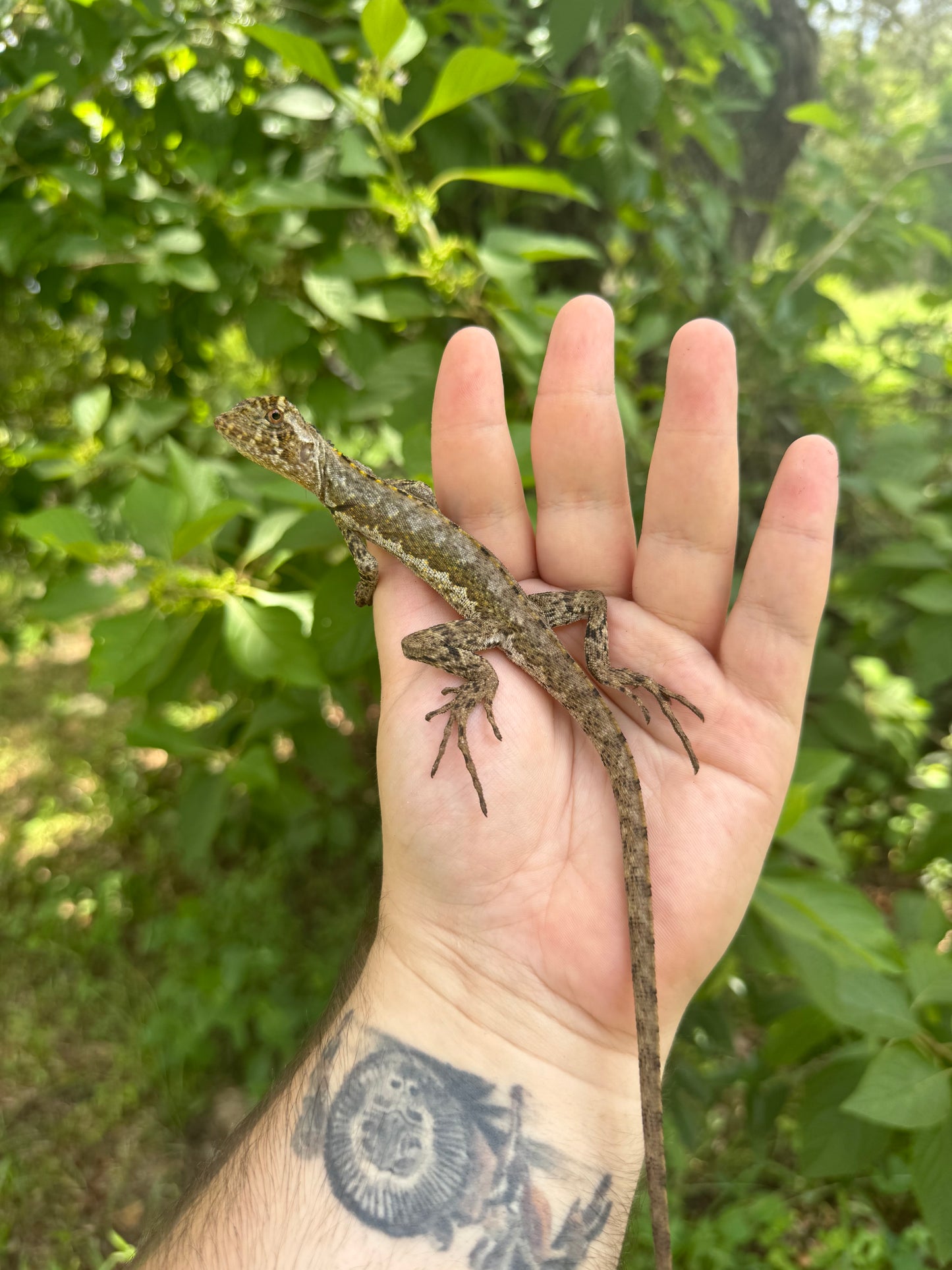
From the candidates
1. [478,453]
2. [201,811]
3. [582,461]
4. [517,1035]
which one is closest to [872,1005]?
[517,1035]

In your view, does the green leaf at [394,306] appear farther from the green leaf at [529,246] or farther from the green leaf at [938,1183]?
the green leaf at [938,1183]

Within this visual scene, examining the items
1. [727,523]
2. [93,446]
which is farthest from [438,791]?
[93,446]

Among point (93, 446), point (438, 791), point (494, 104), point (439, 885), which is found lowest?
point (439, 885)

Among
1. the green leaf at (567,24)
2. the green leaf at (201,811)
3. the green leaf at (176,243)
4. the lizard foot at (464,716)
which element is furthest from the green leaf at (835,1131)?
the green leaf at (176,243)

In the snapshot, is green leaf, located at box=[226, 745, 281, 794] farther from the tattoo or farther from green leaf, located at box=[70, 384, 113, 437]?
green leaf, located at box=[70, 384, 113, 437]

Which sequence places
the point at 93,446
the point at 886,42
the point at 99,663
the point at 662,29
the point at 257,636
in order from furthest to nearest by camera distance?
the point at 886,42, the point at 662,29, the point at 93,446, the point at 257,636, the point at 99,663

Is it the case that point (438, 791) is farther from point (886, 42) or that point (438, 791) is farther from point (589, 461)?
point (886, 42)
